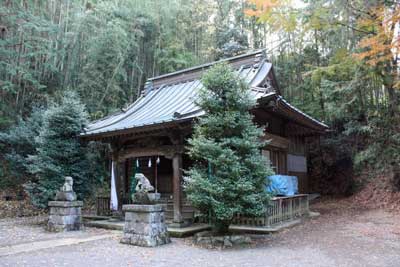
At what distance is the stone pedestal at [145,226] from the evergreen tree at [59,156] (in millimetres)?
3769

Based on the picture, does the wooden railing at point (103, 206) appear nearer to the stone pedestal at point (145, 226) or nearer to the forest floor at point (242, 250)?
the forest floor at point (242, 250)

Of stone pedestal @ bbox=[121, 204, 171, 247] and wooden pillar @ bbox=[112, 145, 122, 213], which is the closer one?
stone pedestal @ bbox=[121, 204, 171, 247]

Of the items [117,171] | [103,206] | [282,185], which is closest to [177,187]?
[117,171]

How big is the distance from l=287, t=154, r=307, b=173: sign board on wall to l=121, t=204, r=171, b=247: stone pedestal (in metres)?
6.41

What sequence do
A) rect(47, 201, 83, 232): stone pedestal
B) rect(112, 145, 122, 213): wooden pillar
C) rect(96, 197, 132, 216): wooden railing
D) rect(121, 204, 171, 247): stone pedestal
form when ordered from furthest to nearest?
rect(96, 197, 132, 216): wooden railing → rect(112, 145, 122, 213): wooden pillar → rect(47, 201, 83, 232): stone pedestal → rect(121, 204, 171, 247): stone pedestal

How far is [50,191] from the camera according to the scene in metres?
9.11

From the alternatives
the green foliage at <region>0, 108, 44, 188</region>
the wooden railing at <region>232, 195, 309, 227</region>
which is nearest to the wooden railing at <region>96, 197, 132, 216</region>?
the green foliage at <region>0, 108, 44, 188</region>

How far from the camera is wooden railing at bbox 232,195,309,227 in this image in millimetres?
7818

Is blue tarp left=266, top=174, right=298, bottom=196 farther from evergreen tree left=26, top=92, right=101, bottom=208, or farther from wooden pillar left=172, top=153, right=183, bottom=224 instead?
evergreen tree left=26, top=92, right=101, bottom=208

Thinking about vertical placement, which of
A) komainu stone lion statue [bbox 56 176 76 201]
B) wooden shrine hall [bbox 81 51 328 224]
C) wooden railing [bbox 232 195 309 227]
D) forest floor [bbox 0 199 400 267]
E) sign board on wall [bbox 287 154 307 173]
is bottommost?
forest floor [bbox 0 199 400 267]

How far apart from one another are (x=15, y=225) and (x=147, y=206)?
195 inches

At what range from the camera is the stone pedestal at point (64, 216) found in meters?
8.09

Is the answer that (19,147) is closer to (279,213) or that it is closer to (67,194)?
(67,194)

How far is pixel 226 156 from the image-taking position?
6.11m
